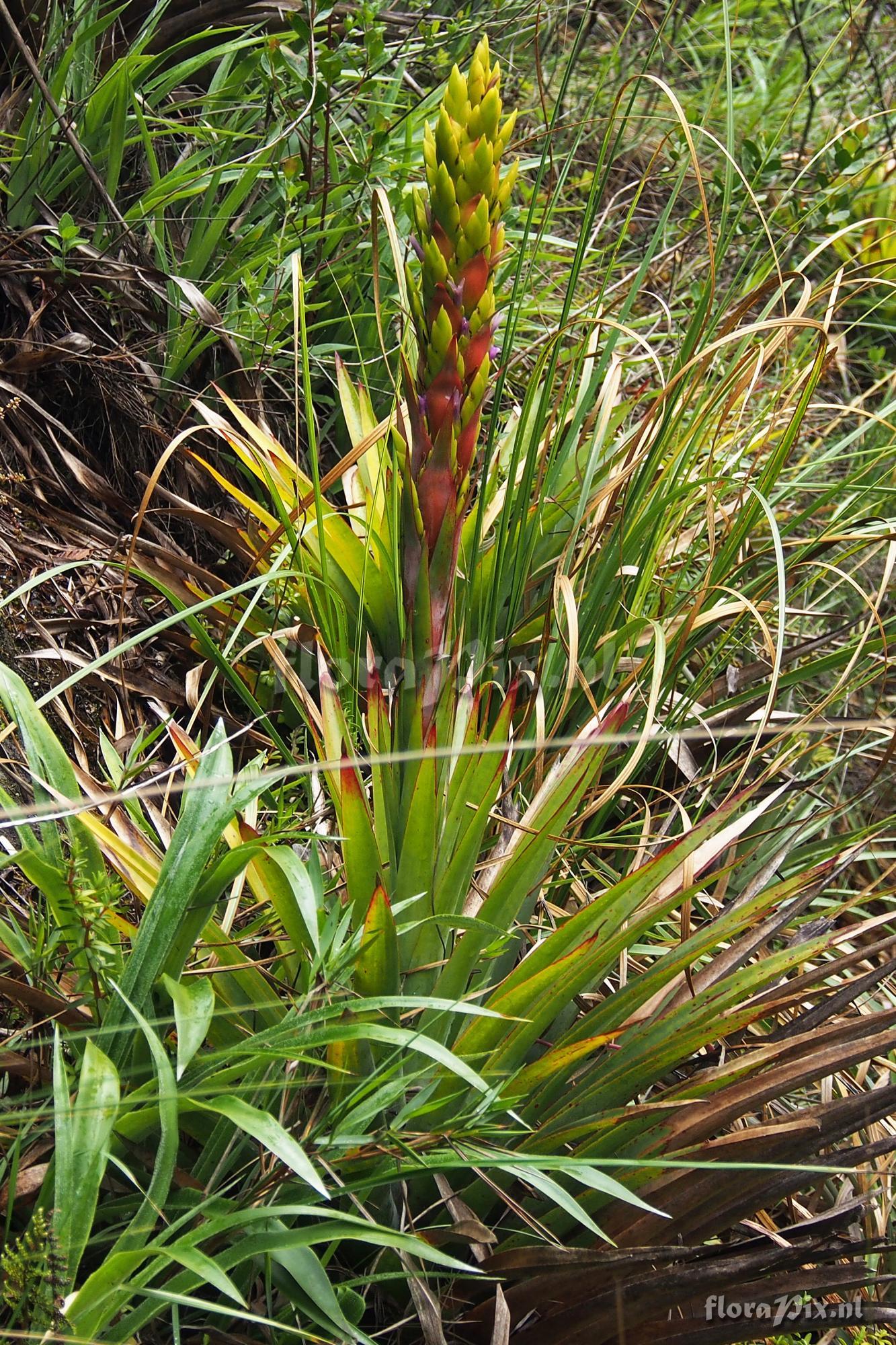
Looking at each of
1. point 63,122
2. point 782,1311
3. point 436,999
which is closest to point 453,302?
point 436,999

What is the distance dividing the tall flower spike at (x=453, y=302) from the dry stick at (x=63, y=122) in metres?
1.04

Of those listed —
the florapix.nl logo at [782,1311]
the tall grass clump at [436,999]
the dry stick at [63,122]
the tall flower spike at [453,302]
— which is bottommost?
the florapix.nl logo at [782,1311]

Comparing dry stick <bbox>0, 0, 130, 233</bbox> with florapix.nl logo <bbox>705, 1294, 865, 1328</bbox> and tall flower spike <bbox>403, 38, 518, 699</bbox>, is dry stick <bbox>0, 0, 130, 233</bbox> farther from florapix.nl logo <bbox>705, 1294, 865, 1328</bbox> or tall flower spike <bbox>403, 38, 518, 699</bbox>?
florapix.nl logo <bbox>705, 1294, 865, 1328</bbox>

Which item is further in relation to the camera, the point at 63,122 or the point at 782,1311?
the point at 63,122

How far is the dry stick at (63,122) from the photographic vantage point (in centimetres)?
188

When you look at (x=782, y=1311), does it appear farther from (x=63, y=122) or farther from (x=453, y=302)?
(x=63, y=122)

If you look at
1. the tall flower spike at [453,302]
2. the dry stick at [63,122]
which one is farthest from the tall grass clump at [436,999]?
the dry stick at [63,122]

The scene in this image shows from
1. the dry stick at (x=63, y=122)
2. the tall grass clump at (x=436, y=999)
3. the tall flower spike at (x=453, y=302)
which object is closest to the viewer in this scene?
the tall grass clump at (x=436, y=999)

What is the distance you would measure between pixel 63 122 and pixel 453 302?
1278 millimetres

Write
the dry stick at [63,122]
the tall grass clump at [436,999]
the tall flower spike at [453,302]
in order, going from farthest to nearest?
the dry stick at [63,122] < the tall flower spike at [453,302] < the tall grass clump at [436,999]

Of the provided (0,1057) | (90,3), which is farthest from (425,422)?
(90,3)

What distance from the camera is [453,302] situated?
1.17 m

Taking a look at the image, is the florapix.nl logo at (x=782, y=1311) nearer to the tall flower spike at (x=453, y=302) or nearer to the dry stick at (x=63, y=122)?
the tall flower spike at (x=453, y=302)

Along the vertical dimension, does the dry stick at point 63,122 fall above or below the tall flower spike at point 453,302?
above
